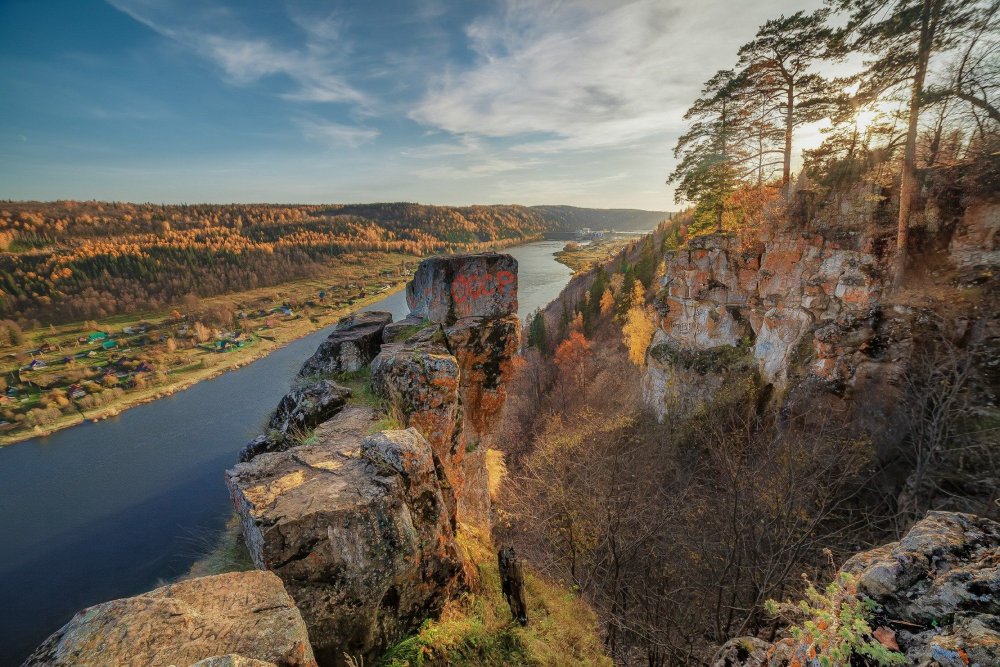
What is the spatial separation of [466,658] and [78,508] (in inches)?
1636

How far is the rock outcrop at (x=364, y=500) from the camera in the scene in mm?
3863

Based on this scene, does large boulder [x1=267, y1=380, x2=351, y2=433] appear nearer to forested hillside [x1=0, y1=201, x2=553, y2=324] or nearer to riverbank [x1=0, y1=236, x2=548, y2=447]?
riverbank [x1=0, y1=236, x2=548, y2=447]

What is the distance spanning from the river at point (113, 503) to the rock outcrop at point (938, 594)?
1826 centimetres

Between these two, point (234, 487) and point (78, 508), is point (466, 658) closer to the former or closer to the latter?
point (234, 487)

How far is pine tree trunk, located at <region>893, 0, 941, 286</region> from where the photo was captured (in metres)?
10.8

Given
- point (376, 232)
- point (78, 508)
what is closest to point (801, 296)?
point (78, 508)

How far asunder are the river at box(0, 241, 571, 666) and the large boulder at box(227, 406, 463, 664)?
13627 millimetres

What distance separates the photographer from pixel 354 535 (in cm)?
408

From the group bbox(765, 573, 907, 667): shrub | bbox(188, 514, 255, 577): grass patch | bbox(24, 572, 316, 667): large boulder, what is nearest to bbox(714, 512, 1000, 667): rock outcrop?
bbox(765, 573, 907, 667): shrub

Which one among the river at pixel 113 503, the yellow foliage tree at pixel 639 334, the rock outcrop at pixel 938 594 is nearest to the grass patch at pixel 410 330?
the rock outcrop at pixel 938 594

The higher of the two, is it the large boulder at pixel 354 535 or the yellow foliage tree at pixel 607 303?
the large boulder at pixel 354 535

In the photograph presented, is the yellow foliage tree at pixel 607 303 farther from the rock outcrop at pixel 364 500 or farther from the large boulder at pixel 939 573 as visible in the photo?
the large boulder at pixel 939 573

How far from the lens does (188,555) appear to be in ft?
80.3

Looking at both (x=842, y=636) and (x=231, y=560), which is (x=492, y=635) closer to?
(x=231, y=560)
